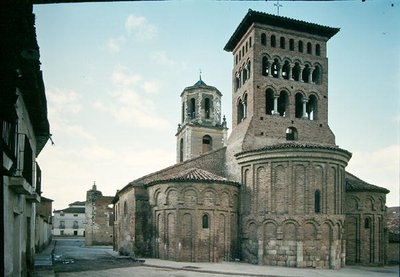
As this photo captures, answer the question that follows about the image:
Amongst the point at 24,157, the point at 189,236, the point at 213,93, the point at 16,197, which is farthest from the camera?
the point at 213,93

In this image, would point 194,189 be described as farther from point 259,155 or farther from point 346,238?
point 346,238

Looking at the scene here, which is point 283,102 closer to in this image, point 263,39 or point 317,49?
point 263,39

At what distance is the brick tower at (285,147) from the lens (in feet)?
76.8

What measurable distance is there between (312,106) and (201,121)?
14.3 m

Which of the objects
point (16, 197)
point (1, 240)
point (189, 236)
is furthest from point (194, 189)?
point (1, 240)

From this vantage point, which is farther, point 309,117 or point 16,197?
point 309,117

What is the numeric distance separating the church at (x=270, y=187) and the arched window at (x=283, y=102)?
0.07 m

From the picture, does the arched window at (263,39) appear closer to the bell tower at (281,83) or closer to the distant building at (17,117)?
the bell tower at (281,83)

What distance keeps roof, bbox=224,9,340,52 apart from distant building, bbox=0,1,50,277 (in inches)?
682

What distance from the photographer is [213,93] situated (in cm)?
4256

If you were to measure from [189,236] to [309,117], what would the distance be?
12746mm

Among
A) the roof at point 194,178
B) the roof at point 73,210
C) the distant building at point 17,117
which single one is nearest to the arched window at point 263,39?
the roof at point 194,178

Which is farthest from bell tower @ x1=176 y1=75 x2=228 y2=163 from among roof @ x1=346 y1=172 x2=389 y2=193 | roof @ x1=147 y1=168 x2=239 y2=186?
roof @ x1=346 y1=172 x2=389 y2=193

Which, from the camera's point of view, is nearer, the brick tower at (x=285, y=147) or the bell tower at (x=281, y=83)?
the brick tower at (x=285, y=147)
